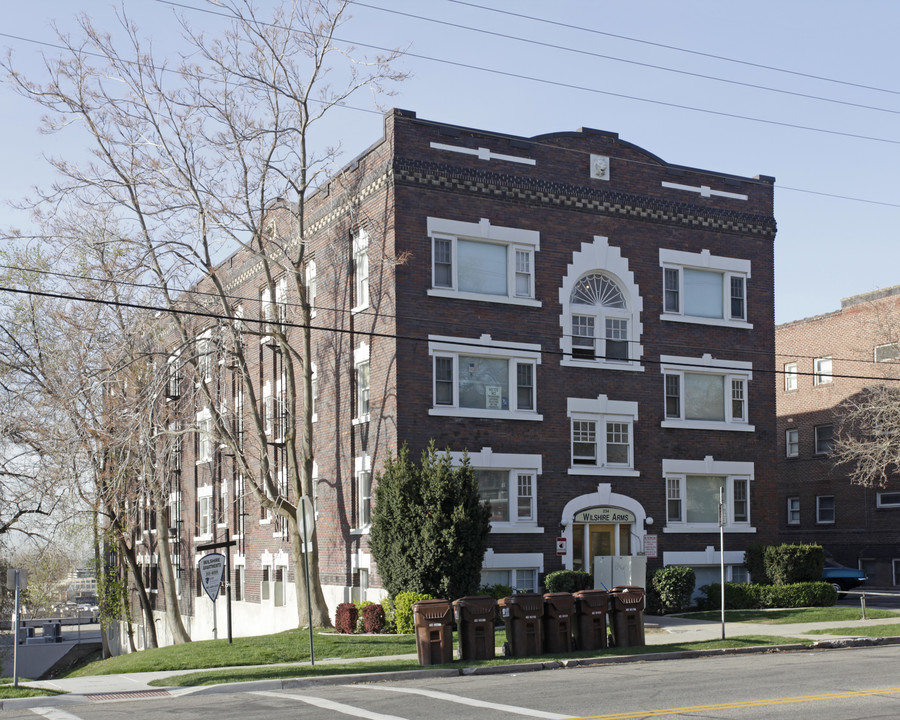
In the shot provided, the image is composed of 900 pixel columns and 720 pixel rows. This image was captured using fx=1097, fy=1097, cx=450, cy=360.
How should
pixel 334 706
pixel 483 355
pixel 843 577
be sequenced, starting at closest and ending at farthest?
1. pixel 334 706
2. pixel 483 355
3. pixel 843 577

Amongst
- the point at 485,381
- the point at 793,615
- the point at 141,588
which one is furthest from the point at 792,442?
the point at 141,588

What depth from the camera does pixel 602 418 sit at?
108 feet

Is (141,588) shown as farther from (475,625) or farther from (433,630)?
(433,630)

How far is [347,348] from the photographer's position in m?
32.8

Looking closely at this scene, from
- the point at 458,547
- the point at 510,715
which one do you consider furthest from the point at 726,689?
the point at 458,547

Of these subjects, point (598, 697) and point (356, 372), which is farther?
point (356, 372)

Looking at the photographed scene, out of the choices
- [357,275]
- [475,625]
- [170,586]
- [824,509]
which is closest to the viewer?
[475,625]

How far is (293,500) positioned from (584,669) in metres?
17.5

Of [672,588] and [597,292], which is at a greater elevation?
[597,292]

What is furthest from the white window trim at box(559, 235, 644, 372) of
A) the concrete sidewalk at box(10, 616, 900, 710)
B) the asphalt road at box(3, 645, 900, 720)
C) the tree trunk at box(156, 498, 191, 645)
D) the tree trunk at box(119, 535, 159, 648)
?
the tree trunk at box(119, 535, 159, 648)

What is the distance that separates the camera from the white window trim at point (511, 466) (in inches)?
1200

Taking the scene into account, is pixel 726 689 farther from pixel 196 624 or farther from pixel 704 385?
pixel 196 624

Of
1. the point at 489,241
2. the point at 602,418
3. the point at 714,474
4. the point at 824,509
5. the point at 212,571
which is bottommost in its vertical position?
the point at 824,509

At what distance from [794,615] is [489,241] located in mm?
13106
